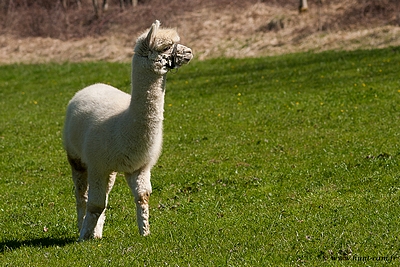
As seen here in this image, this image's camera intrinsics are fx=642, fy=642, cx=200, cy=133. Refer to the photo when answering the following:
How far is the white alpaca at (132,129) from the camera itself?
22.9 feet

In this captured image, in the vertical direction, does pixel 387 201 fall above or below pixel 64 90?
above

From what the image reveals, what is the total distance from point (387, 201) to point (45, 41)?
3178 centimetres

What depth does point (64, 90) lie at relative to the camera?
80.8 feet

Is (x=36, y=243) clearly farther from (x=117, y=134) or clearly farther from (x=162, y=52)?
(x=162, y=52)

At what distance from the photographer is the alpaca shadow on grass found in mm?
7734

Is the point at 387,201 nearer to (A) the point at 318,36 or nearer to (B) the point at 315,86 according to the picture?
(B) the point at 315,86

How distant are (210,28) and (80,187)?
26.6 metres

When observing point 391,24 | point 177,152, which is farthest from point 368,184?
point 391,24

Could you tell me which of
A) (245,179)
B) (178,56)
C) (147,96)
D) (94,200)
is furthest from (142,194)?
(245,179)

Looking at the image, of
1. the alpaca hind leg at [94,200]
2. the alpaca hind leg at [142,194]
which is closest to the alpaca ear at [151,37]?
the alpaca hind leg at [142,194]

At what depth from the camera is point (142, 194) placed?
24.5ft

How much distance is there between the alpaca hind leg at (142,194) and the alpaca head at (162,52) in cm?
130

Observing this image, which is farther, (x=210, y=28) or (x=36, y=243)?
(x=210, y=28)

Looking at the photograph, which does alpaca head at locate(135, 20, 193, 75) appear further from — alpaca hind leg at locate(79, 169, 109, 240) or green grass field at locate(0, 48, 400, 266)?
green grass field at locate(0, 48, 400, 266)
